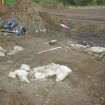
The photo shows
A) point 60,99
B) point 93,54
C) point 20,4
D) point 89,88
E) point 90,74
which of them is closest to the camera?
point 60,99

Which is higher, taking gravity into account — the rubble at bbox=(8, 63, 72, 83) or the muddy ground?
the rubble at bbox=(8, 63, 72, 83)

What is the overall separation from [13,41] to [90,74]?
3109 millimetres

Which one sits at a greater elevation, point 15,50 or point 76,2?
point 15,50

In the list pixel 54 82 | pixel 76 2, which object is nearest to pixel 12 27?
pixel 54 82

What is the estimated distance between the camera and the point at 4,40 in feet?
30.7

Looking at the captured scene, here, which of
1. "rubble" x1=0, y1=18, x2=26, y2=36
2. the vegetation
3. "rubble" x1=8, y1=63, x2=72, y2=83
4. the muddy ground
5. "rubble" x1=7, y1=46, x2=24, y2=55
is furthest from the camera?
the vegetation

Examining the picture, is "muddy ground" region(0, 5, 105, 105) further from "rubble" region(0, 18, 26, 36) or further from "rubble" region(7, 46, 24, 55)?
"rubble" region(0, 18, 26, 36)

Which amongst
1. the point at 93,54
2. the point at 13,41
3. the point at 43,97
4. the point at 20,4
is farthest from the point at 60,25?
the point at 43,97

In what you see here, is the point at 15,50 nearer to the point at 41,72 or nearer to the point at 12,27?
the point at 41,72

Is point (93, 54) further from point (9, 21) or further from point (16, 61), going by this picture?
point (9, 21)

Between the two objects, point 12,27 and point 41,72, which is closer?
point 41,72

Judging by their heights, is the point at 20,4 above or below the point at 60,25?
above

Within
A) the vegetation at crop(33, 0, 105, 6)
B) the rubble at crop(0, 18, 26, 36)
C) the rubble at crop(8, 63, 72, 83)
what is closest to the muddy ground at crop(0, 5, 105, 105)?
the rubble at crop(8, 63, 72, 83)

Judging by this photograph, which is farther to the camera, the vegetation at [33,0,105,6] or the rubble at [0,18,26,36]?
the vegetation at [33,0,105,6]
